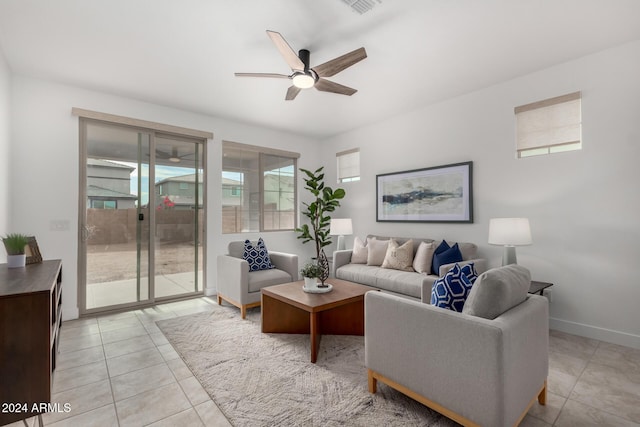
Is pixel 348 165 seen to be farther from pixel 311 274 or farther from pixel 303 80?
pixel 311 274

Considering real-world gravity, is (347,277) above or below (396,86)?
below

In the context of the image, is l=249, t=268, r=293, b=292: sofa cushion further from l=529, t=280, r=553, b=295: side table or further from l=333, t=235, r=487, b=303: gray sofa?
l=529, t=280, r=553, b=295: side table

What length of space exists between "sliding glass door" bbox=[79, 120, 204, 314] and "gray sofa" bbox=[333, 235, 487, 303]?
212cm

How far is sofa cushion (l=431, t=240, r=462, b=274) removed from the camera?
11.5 feet

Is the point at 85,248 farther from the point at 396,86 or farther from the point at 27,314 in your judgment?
the point at 396,86

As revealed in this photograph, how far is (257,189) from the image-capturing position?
17.1 ft

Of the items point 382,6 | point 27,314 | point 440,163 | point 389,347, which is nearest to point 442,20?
point 382,6

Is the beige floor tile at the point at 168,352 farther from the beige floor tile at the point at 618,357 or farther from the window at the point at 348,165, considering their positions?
the window at the point at 348,165

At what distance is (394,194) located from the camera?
467 centimetres

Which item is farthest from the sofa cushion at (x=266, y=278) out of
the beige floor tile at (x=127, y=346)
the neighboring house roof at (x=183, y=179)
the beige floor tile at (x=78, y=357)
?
the neighboring house roof at (x=183, y=179)

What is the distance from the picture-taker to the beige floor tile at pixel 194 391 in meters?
1.98

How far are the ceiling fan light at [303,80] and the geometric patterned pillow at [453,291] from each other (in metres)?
2.00

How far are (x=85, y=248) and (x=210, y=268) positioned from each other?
152 cm

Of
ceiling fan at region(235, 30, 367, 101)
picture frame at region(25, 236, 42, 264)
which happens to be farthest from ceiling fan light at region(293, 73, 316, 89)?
picture frame at region(25, 236, 42, 264)
